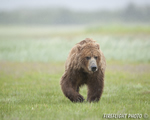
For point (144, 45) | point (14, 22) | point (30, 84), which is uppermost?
point (14, 22)

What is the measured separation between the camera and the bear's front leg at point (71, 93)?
589 cm

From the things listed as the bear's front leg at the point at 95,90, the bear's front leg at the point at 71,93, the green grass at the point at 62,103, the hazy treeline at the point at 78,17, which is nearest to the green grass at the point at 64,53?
the green grass at the point at 62,103

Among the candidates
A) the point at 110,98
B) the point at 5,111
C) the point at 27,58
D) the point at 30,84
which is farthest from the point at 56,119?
the point at 27,58

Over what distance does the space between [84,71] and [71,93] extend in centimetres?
54

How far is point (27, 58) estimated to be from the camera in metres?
18.2

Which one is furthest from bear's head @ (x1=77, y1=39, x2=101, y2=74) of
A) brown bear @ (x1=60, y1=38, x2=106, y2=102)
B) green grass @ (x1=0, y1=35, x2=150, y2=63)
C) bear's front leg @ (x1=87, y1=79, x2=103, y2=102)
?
green grass @ (x1=0, y1=35, x2=150, y2=63)

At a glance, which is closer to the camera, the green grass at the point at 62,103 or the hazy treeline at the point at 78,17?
the green grass at the point at 62,103

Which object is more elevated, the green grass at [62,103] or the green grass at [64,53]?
the green grass at [64,53]

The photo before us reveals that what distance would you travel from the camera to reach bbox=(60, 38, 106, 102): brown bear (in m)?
5.64

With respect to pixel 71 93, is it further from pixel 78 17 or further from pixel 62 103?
pixel 78 17

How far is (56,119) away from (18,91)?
3.56m

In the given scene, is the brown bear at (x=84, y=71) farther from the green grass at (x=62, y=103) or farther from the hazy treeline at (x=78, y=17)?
the hazy treeline at (x=78, y=17)

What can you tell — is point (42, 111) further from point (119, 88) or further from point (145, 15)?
point (145, 15)

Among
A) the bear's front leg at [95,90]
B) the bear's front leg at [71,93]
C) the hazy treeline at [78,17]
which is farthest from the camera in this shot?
the hazy treeline at [78,17]
